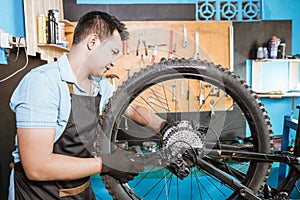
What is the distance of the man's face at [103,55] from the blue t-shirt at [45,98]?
0.08 metres

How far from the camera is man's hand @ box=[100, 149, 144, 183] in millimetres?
920

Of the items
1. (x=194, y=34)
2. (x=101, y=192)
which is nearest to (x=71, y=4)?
(x=194, y=34)

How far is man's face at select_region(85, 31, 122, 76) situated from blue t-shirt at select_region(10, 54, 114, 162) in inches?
3.0

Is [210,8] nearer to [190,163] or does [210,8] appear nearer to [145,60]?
[145,60]

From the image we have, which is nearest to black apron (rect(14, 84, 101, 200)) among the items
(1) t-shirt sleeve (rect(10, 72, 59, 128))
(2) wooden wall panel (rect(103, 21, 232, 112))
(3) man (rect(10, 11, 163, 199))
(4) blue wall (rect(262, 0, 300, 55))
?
(3) man (rect(10, 11, 163, 199))

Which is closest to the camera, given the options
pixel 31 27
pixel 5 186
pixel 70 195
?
pixel 70 195

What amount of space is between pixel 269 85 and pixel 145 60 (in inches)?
45.0

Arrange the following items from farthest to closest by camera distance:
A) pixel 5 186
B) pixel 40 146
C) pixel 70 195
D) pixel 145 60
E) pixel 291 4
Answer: pixel 291 4 → pixel 145 60 → pixel 5 186 → pixel 70 195 → pixel 40 146

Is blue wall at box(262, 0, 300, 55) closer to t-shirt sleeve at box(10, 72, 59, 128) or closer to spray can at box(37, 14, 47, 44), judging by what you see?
spray can at box(37, 14, 47, 44)

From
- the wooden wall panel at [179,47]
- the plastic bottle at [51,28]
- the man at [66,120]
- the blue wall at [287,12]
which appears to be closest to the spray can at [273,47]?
the blue wall at [287,12]

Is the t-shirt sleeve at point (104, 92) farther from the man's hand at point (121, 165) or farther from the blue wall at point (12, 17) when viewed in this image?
the blue wall at point (12, 17)

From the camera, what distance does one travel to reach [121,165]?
0.93 meters

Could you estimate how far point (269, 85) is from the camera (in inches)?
105

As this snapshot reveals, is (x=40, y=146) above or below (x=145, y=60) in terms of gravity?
below
